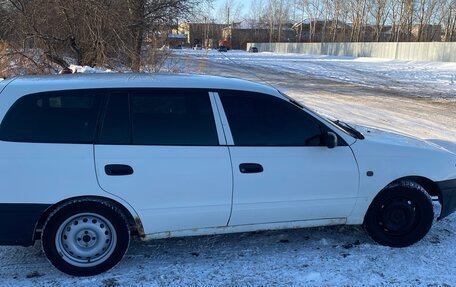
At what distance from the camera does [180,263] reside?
404 centimetres

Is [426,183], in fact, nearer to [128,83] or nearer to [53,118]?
[128,83]

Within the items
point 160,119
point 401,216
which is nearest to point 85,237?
point 160,119

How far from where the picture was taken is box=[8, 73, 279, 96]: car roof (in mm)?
3791

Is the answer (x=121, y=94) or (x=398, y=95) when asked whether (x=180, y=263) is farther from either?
(x=398, y=95)

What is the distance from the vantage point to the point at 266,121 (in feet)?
13.4

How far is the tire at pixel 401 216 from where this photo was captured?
4.32 m

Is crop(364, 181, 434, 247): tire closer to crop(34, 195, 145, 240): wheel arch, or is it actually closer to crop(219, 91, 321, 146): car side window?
crop(219, 91, 321, 146): car side window

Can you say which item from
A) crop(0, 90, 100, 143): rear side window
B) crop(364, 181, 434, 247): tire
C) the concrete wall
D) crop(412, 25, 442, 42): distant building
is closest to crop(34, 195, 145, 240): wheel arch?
crop(0, 90, 100, 143): rear side window

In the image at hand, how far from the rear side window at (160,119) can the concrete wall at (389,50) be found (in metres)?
45.1

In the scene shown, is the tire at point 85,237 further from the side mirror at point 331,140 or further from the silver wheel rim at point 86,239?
the side mirror at point 331,140

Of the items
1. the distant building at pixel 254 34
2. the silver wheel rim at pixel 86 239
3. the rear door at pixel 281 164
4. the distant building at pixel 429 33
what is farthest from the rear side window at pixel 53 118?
the distant building at pixel 254 34

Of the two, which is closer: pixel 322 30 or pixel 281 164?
pixel 281 164

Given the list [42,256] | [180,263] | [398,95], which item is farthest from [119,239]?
[398,95]

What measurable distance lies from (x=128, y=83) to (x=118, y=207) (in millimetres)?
1039
